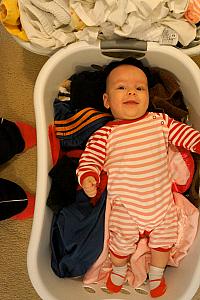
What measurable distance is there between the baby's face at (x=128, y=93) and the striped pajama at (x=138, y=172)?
4cm

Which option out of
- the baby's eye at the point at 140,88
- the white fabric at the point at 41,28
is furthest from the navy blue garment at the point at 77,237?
the white fabric at the point at 41,28

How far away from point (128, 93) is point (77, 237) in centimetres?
42

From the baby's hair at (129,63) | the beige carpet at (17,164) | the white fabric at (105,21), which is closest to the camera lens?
the white fabric at (105,21)

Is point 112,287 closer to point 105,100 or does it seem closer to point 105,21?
point 105,100

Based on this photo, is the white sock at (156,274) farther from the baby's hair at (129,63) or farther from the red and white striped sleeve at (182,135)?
the baby's hair at (129,63)

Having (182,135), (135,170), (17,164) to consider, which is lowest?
(17,164)

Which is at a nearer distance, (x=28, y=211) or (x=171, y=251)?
(x=171, y=251)

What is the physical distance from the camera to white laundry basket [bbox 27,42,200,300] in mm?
1111

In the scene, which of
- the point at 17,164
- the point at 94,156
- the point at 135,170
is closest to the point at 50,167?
the point at 94,156

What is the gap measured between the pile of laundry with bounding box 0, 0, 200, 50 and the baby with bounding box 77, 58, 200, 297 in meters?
0.11

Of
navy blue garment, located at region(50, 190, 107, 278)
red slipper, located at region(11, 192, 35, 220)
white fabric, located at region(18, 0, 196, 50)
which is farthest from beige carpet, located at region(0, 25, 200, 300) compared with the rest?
white fabric, located at region(18, 0, 196, 50)

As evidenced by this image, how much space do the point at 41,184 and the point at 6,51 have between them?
Result: 645 mm

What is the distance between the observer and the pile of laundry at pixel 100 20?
43.8 inches

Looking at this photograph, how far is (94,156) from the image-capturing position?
1.17 m
